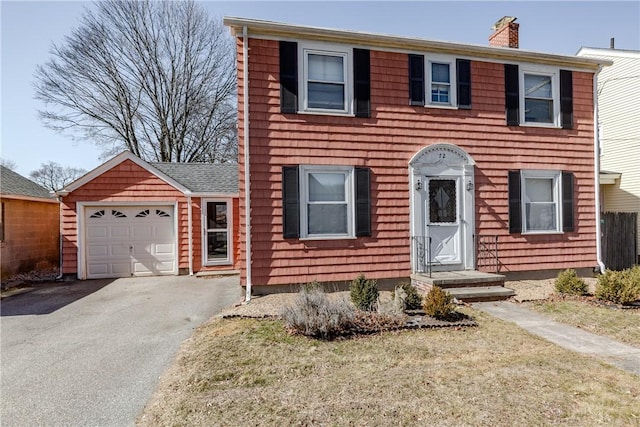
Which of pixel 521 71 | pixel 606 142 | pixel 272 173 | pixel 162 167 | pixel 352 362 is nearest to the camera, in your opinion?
pixel 352 362

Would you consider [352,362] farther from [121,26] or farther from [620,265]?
[121,26]

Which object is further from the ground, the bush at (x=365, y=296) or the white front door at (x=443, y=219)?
the white front door at (x=443, y=219)

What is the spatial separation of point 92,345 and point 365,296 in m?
4.10

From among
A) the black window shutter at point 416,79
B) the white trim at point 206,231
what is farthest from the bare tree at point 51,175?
the black window shutter at point 416,79

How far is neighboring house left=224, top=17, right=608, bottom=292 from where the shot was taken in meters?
7.27

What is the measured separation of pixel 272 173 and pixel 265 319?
3075 mm

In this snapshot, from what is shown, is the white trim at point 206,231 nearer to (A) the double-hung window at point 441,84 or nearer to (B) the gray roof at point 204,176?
(B) the gray roof at point 204,176

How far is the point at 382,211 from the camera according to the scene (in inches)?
307

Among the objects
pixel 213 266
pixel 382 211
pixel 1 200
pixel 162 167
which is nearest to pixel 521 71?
pixel 382 211

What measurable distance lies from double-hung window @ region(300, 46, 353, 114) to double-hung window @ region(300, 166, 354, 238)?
1.37 meters

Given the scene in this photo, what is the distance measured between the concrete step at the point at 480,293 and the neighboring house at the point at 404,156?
1.10 metres

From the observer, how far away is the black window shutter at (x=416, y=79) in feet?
26.0

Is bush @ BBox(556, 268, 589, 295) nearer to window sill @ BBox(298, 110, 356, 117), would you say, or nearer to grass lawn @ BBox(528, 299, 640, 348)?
grass lawn @ BBox(528, 299, 640, 348)

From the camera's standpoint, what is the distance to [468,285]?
23.7 feet
